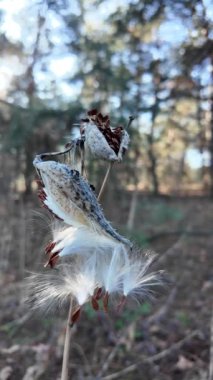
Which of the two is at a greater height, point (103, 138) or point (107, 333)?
point (103, 138)

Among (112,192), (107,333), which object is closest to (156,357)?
(107,333)

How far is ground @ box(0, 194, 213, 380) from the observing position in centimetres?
303

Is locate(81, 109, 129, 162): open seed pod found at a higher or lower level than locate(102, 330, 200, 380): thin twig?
higher

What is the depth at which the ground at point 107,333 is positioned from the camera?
3.03 metres

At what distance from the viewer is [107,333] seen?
3.54 meters

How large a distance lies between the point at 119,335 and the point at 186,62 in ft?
6.64

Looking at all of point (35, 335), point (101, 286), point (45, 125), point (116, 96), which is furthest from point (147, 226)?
point (101, 286)

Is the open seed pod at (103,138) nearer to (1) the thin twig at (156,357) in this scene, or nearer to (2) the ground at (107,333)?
(2) the ground at (107,333)

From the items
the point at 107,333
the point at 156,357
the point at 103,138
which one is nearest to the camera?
the point at 103,138

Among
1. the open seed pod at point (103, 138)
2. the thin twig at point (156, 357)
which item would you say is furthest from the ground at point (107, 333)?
the open seed pod at point (103, 138)

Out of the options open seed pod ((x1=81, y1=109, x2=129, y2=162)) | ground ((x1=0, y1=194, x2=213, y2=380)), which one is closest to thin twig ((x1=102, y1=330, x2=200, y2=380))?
ground ((x1=0, y1=194, x2=213, y2=380))

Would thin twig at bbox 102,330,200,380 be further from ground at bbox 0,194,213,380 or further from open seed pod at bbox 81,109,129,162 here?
open seed pod at bbox 81,109,129,162

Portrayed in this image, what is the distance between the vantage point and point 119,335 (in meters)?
3.46

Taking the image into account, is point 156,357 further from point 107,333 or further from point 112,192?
point 112,192
